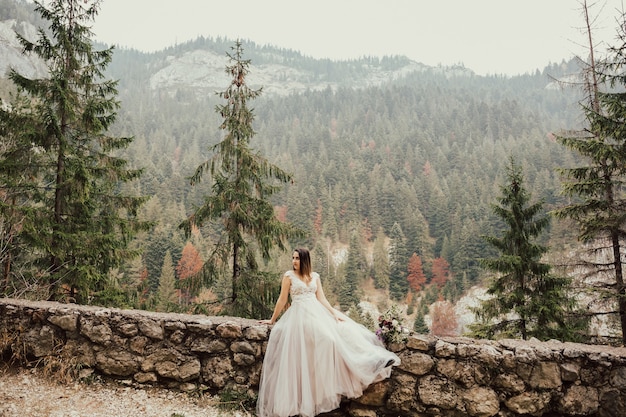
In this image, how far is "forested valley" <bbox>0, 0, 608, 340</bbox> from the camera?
63781mm

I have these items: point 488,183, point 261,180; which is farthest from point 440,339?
point 488,183

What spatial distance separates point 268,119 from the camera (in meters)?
161

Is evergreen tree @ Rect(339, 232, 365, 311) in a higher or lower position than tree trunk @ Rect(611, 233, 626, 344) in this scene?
lower

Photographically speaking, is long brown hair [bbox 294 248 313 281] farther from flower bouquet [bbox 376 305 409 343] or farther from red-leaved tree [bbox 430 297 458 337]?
red-leaved tree [bbox 430 297 458 337]

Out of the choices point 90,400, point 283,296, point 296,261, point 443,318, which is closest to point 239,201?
point 296,261

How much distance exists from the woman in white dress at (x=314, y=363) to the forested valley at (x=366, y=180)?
6.35m

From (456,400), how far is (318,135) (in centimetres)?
13542

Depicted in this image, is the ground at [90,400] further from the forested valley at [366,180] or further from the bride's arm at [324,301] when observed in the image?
the forested valley at [366,180]

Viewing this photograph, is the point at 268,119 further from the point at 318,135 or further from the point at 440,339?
the point at 440,339

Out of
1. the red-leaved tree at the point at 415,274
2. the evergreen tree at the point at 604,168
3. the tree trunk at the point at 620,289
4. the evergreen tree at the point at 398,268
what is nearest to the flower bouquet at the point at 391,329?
the evergreen tree at the point at 604,168

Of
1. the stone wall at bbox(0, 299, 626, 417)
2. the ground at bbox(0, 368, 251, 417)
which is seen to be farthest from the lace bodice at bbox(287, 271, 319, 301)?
the ground at bbox(0, 368, 251, 417)

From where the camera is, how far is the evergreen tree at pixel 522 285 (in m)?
12.1

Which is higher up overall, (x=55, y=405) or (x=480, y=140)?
(x=480, y=140)

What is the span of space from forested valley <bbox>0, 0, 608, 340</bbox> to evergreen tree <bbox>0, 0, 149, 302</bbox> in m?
1.07
